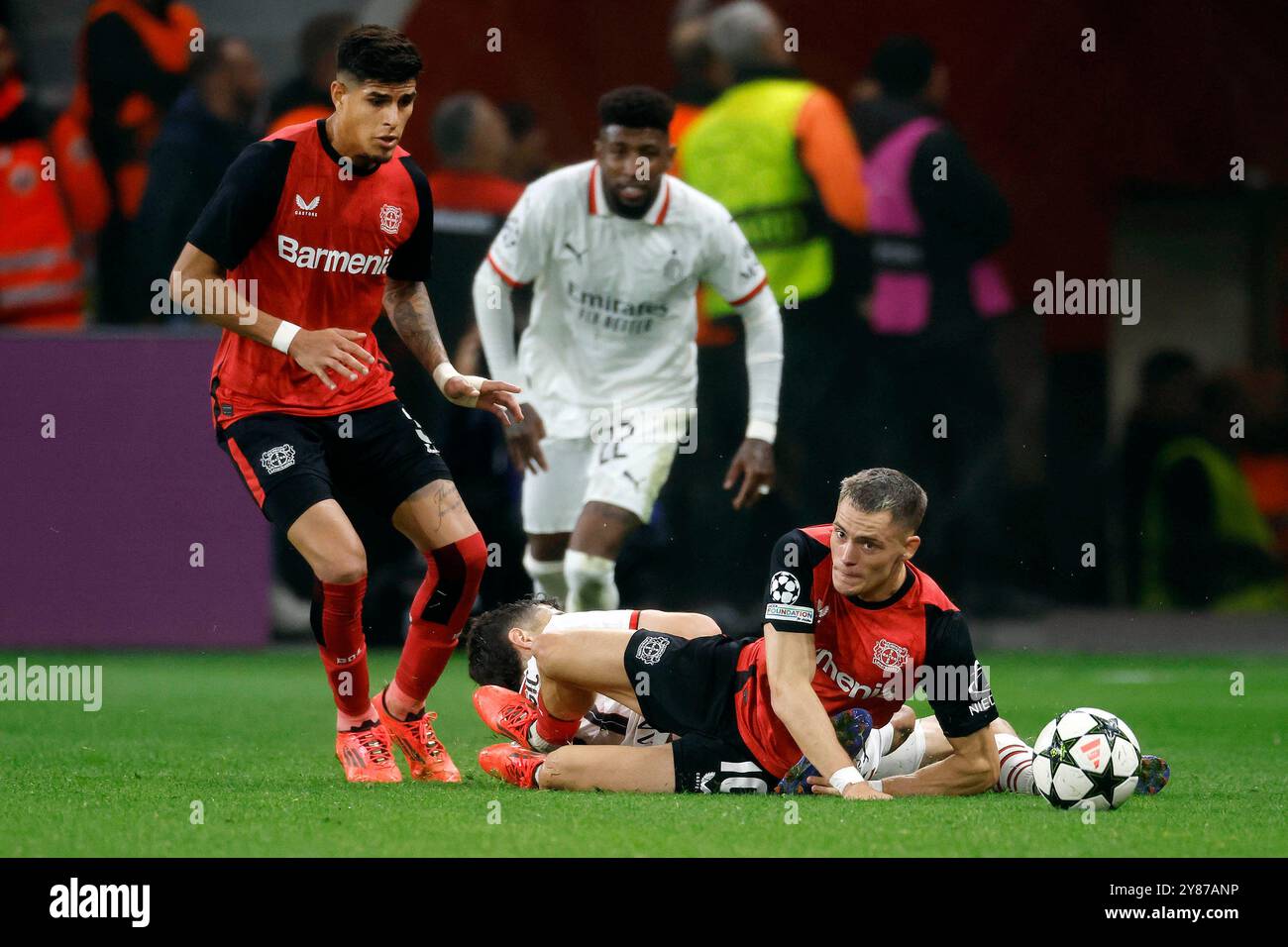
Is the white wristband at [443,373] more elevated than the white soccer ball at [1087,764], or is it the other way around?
the white wristband at [443,373]

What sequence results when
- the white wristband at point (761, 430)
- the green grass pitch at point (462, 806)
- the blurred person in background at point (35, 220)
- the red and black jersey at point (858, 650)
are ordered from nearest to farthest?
the green grass pitch at point (462, 806) < the red and black jersey at point (858, 650) < the white wristband at point (761, 430) < the blurred person in background at point (35, 220)

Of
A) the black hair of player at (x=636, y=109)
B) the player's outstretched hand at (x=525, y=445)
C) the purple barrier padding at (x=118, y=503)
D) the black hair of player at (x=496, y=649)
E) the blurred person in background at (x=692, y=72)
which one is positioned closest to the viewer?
the black hair of player at (x=496, y=649)

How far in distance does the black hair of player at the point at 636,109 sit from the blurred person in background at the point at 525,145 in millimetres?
3375

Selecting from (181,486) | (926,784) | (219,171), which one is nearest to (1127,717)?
(926,784)

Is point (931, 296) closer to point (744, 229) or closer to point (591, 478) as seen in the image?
point (744, 229)

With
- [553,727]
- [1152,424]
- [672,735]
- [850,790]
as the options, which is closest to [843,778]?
[850,790]

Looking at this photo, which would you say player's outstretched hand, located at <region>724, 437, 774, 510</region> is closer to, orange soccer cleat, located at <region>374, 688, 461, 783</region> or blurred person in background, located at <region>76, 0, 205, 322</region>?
orange soccer cleat, located at <region>374, 688, 461, 783</region>

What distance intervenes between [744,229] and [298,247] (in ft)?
15.9

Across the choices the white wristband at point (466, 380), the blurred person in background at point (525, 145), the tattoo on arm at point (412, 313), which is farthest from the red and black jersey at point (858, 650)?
the blurred person in background at point (525, 145)

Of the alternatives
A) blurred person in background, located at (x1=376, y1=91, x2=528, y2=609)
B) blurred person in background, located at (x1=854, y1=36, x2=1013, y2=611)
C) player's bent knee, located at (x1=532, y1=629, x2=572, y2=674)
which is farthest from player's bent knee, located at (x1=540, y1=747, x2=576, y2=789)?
blurred person in background, located at (x1=854, y1=36, x2=1013, y2=611)

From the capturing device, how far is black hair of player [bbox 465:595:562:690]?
23.5ft

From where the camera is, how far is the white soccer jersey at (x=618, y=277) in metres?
8.77
